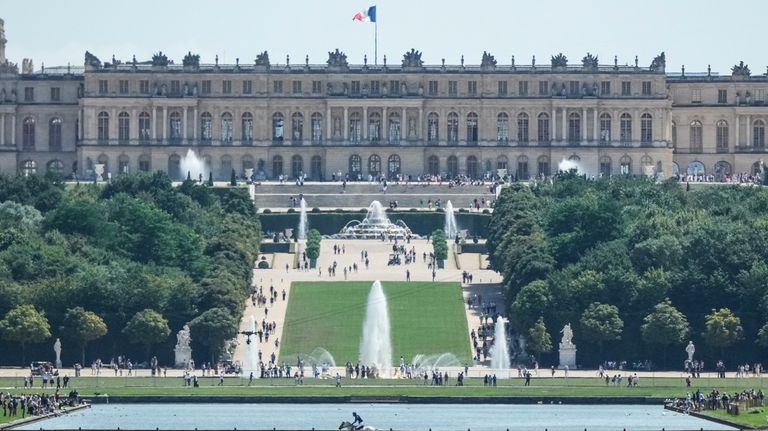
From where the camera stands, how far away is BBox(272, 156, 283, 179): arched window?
180 m

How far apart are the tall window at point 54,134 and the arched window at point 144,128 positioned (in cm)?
572

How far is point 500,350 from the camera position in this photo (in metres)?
120

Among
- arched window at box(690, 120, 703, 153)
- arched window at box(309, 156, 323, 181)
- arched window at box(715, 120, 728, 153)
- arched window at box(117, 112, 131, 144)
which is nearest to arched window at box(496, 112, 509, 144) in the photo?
arched window at box(309, 156, 323, 181)

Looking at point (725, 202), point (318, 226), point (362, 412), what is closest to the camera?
point (362, 412)

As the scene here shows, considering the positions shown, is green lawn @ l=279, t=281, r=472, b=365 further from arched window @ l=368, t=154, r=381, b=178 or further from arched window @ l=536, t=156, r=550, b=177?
arched window @ l=536, t=156, r=550, b=177

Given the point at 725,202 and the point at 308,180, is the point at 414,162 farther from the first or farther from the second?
the point at 725,202

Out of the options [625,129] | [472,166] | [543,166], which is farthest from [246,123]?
[625,129]

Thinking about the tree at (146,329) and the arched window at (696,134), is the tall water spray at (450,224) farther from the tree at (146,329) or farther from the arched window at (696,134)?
the tree at (146,329)

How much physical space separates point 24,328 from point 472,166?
66520 mm

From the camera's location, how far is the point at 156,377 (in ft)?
377

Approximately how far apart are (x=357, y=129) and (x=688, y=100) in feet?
66.6

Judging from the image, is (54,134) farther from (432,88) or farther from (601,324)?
(601,324)

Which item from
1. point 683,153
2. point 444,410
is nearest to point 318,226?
point 683,153

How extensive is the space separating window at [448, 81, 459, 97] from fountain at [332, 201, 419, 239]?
2316 centimetres
